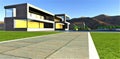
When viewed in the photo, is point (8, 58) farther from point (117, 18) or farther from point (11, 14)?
point (117, 18)

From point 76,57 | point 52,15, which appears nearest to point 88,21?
point 52,15

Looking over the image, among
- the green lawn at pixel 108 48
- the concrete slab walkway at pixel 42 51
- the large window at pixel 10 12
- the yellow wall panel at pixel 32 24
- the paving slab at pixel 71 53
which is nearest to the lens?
the paving slab at pixel 71 53

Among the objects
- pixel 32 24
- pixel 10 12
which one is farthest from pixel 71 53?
pixel 32 24

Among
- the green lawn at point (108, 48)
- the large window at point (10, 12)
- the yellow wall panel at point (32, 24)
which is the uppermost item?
the large window at point (10, 12)

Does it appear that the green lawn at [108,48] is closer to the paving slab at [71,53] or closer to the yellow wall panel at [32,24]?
the paving slab at [71,53]

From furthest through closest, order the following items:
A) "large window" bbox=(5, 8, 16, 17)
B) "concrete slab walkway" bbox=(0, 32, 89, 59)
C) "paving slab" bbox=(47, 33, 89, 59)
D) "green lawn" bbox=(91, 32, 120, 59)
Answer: "large window" bbox=(5, 8, 16, 17) < "green lawn" bbox=(91, 32, 120, 59) < "concrete slab walkway" bbox=(0, 32, 89, 59) < "paving slab" bbox=(47, 33, 89, 59)

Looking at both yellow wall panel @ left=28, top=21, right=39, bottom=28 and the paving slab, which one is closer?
the paving slab

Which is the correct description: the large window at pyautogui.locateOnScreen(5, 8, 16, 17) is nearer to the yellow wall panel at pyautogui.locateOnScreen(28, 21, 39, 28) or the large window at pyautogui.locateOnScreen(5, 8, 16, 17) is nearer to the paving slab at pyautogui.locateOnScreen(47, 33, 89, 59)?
the yellow wall panel at pyautogui.locateOnScreen(28, 21, 39, 28)

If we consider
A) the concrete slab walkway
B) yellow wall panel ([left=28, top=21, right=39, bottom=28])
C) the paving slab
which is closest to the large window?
yellow wall panel ([left=28, top=21, right=39, bottom=28])

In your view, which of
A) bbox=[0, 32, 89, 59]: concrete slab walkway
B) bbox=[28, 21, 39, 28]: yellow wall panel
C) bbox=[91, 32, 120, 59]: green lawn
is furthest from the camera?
bbox=[28, 21, 39, 28]: yellow wall panel

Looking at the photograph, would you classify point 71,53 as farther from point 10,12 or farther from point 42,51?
point 10,12

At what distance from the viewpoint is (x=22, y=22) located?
1690 inches

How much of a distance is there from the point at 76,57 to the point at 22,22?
40.1 metres

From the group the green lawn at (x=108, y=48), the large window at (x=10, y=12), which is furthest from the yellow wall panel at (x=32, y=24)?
the green lawn at (x=108, y=48)
